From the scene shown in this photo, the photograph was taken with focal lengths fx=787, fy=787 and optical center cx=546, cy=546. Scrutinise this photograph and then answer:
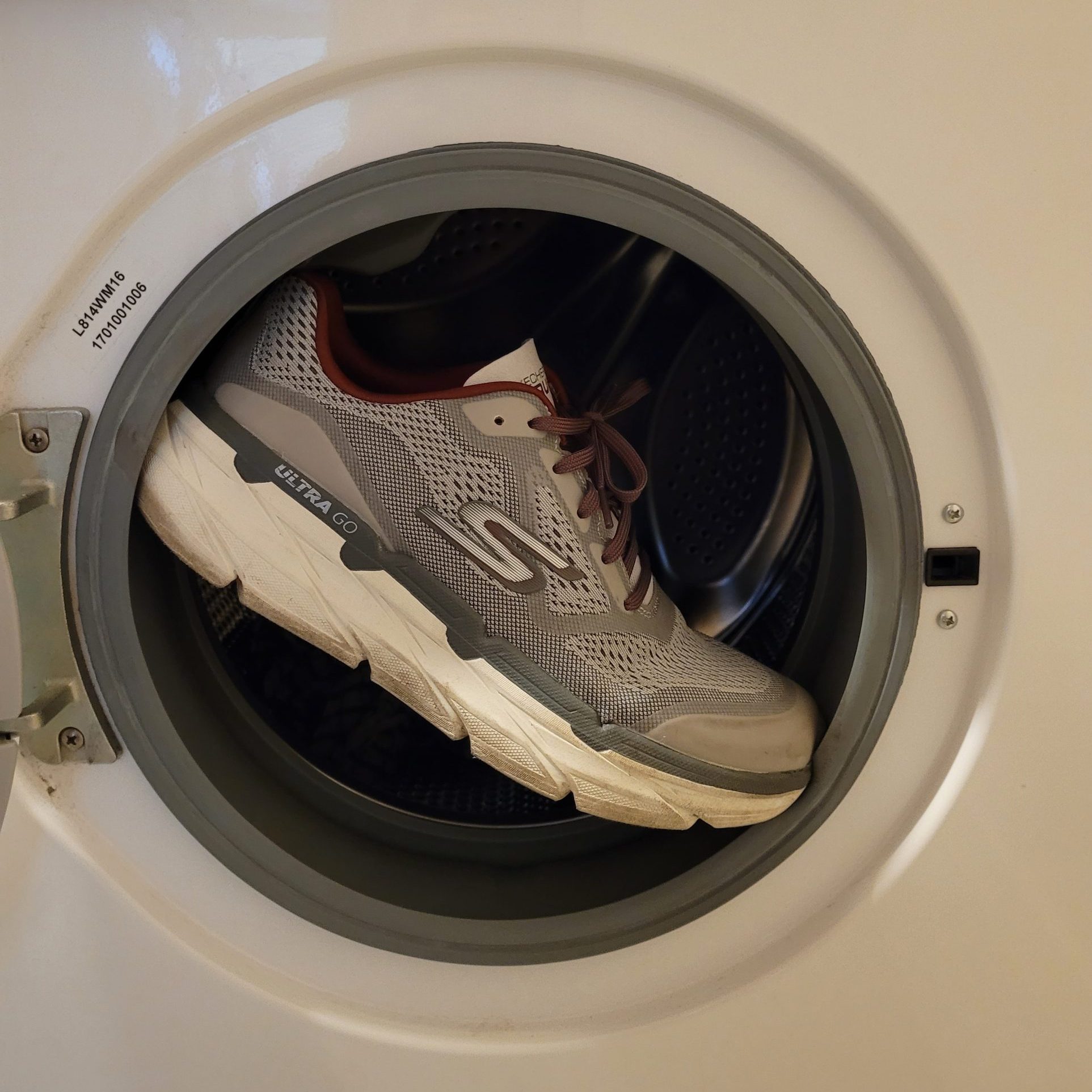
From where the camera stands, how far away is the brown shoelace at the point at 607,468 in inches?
20.3

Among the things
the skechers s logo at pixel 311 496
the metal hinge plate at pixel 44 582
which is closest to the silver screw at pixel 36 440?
the metal hinge plate at pixel 44 582

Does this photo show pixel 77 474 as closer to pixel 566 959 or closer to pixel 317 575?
pixel 317 575

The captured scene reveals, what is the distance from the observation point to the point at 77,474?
43 centimetres

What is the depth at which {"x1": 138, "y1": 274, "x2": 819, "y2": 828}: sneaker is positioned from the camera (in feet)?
1.51

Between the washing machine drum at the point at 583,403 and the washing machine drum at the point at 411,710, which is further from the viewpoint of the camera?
the washing machine drum at the point at 583,403

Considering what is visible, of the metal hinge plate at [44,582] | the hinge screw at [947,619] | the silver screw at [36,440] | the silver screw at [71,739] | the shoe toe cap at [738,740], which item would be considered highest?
the hinge screw at [947,619]

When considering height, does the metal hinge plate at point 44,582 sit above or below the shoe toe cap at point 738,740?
below

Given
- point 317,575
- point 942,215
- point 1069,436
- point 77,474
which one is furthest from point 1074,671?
point 77,474

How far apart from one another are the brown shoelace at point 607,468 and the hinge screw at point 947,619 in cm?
18

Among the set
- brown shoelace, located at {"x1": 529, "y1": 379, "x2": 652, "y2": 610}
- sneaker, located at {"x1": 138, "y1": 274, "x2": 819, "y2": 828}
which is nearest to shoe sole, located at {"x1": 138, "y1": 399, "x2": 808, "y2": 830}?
sneaker, located at {"x1": 138, "y1": 274, "x2": 819, "y2": 828}

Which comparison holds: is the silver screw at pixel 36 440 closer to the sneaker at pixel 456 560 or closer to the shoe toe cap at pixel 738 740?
the sneaker at pixel 456 560

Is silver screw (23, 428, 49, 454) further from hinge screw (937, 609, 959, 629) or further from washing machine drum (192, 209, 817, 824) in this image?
hinge screw (937, 609, 959, 629)

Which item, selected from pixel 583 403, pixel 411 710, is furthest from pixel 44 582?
pixel 583 403

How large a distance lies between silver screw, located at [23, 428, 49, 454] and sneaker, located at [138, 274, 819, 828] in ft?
0.17
